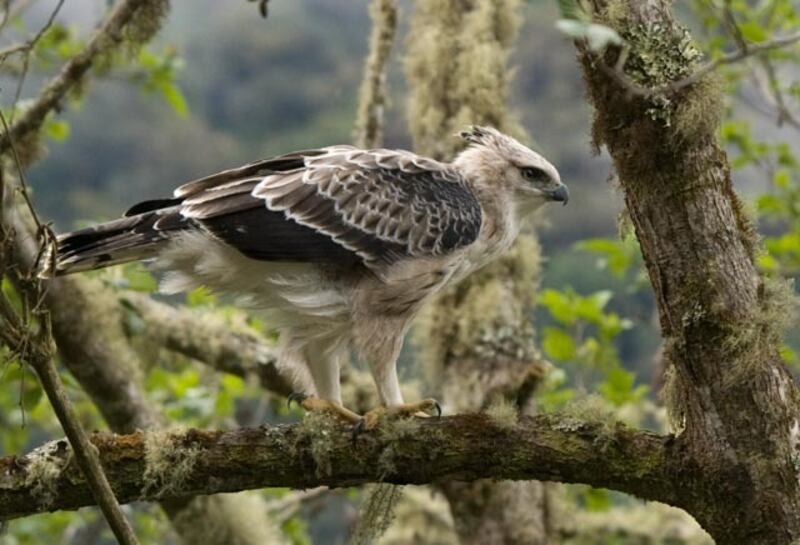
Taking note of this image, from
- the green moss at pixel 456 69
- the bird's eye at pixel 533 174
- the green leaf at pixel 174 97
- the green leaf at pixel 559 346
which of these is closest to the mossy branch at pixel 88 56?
the green leaf at pixel 174 97

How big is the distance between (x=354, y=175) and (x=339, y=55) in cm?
3567

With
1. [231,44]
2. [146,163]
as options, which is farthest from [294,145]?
[231,44]

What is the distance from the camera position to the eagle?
17.0 feet

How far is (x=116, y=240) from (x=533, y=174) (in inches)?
78.0

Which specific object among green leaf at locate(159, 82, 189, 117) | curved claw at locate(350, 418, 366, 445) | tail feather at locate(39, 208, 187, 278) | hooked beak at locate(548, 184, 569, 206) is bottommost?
curved claw at locate(350, 418, 366, 445)

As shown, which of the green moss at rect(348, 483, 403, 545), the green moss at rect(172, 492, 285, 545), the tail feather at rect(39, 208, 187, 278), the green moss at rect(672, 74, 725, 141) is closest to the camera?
the green moss at rect(672, 74, 725, 141)

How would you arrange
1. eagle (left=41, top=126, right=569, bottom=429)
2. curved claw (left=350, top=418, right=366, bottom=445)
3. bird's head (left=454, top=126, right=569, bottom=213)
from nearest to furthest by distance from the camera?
curved claw (left=350, top=418, right=366, bottom=445) < eagle (left=41, top=126, right=569, bottom=429) < bird's head (left=454, top=126, right=569, bottom=213)

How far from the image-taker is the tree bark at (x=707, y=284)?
4.02 meters

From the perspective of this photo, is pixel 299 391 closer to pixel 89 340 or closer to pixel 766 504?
pixel 89 340

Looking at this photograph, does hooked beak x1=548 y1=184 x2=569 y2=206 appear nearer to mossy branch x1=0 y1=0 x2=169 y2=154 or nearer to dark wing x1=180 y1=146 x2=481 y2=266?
dark wing x1=180 y1=146 x2=481 y2=266

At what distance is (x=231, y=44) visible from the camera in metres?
41.3

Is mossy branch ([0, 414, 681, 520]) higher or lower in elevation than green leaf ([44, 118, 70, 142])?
lower

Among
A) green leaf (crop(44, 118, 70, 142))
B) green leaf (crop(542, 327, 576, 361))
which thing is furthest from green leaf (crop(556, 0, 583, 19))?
green leaf (crop(44, 118, 70, 142))

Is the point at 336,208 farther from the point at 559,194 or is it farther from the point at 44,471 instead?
the point at 44,471
